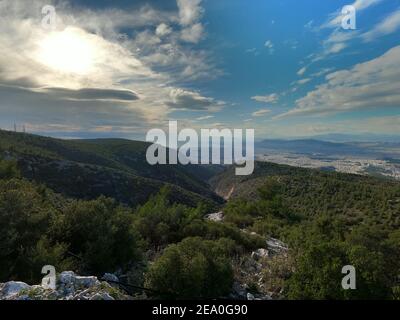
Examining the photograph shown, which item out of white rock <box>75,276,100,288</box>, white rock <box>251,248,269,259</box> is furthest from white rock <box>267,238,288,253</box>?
white rock <box>75,276,100,288</box>

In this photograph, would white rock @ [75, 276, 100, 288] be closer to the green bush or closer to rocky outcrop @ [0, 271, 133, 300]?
rocky outcrop @ [0, 271, 133, 300]

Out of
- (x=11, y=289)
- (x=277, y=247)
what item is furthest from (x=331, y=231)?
(x=11, y=289)

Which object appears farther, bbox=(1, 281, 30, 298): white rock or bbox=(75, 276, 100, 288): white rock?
bbox=(75, 276, 100, 288): white rock

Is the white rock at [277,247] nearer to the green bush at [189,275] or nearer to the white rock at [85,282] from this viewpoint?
the green bush at [189,275]

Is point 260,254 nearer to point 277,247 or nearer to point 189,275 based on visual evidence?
point 277,247

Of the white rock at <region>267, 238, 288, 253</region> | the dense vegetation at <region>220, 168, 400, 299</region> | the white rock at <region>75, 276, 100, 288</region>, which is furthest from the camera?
the white rock at <region>267, 238, 288, 253</region>

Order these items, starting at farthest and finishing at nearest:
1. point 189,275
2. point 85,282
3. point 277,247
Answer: point 277,247 → point 189,275 → point 85,282


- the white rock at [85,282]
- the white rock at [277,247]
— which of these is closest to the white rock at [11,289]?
the white rock at [85,282]
